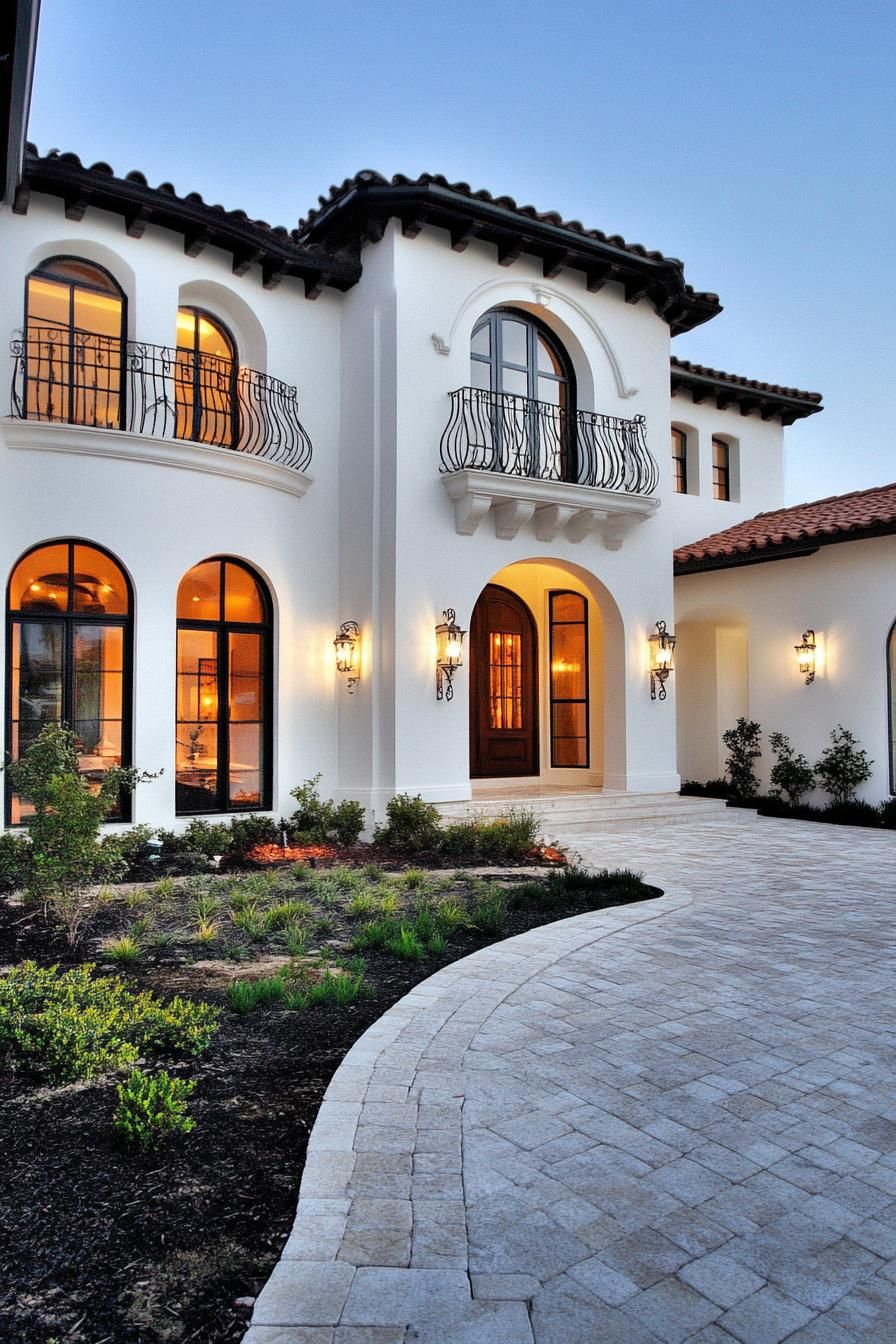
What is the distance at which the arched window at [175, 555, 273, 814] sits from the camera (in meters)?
10.5

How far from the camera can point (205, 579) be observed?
35.0 feet

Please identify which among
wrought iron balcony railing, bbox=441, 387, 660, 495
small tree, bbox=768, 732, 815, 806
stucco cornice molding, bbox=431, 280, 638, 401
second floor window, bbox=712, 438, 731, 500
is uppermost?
Result: stucco cornice molding, bbox=431, 280, 638, 401

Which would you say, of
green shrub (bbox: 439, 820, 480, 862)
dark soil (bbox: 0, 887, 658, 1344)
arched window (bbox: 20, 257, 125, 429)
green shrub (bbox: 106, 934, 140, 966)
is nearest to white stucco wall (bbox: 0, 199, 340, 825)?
arched window (bbox: 20, 257, 125, 429)

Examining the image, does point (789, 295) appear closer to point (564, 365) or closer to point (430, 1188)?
point (564, 365)

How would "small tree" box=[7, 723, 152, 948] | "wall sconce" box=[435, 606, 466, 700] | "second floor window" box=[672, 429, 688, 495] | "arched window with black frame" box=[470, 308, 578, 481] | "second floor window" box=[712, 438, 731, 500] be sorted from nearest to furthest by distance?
"small tree" box=[7, 723, 152, 948] < "wall sconce" box=[435, 606, 466, 700] < "arched window with black frame" box=[470, 308, 578, 481] < "second floor window" box=[672, 429, 688, 495] < "second floor window" box=[712, 438, 731, 500]

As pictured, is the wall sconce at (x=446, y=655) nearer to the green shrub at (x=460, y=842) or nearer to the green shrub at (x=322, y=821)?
the green shrub at (x=322, y=821)

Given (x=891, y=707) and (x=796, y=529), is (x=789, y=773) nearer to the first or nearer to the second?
(x=891, y=707)

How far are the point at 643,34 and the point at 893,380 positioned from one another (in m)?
21.4

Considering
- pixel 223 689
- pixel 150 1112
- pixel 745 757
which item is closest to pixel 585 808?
pixel 745 757

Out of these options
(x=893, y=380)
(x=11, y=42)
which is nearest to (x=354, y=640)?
(x=11, y=42)

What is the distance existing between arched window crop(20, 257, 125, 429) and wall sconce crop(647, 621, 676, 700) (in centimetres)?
773

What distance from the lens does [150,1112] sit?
3.10 m

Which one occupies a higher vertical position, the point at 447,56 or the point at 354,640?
the point at 447,56

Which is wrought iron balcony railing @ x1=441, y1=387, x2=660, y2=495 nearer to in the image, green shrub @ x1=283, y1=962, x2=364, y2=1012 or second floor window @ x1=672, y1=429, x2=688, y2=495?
second floor window @ x1=672, y1=429, x2=688, y2=495
